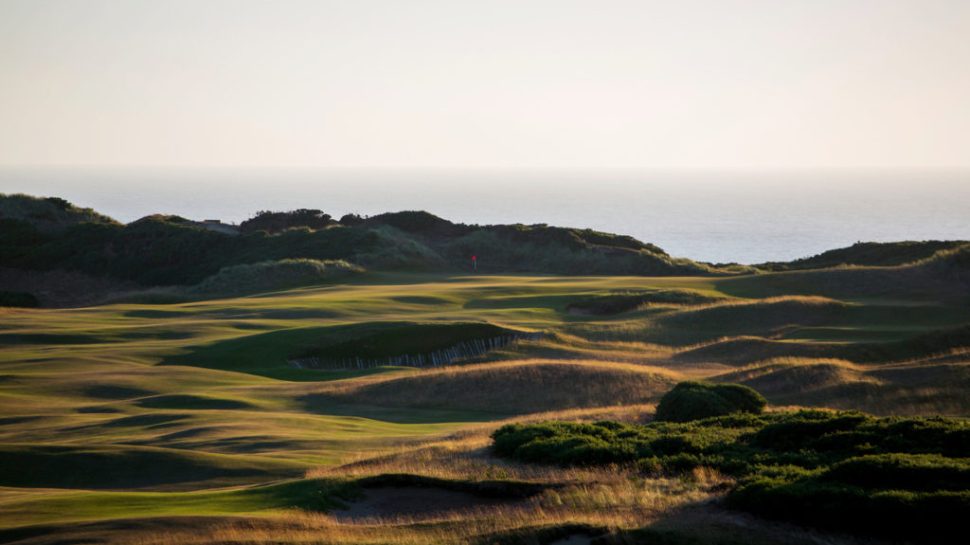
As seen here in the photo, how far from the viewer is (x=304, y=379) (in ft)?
147

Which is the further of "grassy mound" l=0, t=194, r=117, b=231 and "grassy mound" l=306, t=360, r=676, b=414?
"grassy mound" l=0, t=194, r=117, b=231

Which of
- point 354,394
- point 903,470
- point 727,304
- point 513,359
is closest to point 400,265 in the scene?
point 727,304

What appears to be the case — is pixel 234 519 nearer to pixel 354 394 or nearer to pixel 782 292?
pixel 354 394

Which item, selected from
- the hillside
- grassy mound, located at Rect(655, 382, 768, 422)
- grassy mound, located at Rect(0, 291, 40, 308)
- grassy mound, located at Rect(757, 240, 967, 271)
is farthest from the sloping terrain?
the hillside

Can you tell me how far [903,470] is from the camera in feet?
59.6

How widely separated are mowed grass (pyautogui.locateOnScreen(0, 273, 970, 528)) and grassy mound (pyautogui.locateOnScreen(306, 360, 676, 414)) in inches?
3.9

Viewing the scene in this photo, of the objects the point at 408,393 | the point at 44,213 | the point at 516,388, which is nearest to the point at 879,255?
the point at 516,388

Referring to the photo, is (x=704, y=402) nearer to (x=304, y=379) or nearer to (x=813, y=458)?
(x=813, y=458)

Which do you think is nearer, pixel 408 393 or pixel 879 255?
pixel 408 393

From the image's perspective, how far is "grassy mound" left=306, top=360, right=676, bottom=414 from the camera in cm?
3841

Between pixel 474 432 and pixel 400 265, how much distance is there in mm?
61518

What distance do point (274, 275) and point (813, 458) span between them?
65.3 m

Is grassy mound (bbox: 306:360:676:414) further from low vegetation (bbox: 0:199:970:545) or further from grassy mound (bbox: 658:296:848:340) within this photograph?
grassy mound (bbox: 658:296:848:340)

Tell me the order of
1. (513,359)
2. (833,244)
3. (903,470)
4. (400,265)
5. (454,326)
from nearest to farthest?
(903,470) < (513,359) < (454,326) < (400,265) < (833,244)
